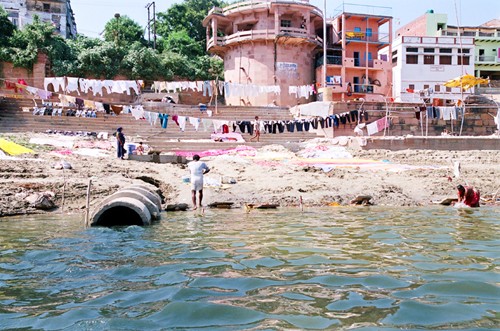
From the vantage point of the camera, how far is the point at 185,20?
1908 inches

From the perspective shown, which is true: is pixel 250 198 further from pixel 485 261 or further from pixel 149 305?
pixel 149 305

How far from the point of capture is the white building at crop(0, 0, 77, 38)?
4466 cm

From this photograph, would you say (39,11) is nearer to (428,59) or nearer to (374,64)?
(374,64)

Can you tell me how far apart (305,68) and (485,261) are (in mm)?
34646

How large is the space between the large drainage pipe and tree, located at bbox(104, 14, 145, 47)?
118ft

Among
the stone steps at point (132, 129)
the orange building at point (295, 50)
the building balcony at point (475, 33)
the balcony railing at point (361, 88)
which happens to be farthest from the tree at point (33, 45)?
the building balcony at point (475, 33)

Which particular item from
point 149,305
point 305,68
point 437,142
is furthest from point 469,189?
point 305,68

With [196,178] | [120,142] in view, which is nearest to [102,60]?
[120,142]

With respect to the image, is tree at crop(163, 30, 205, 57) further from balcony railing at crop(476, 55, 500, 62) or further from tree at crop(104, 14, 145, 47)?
balcony railing at crop(476, 55, 500, 62)

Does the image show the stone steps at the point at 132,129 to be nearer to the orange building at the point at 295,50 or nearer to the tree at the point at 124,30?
the orange building at the point at 295,50

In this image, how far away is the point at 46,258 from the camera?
6023mm

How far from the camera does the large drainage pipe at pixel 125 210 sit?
28.3 ft

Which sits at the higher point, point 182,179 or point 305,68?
point 305,68

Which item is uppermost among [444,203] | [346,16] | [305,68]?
[346,16]
